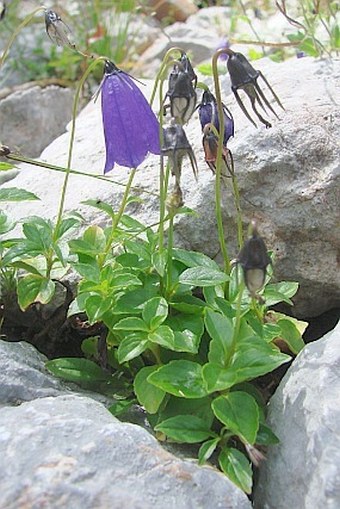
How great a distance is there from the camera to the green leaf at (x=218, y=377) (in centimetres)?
154

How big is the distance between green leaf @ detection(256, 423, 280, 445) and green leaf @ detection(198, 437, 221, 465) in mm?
90

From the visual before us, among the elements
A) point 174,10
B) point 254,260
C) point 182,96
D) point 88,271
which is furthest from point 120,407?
point 174,10

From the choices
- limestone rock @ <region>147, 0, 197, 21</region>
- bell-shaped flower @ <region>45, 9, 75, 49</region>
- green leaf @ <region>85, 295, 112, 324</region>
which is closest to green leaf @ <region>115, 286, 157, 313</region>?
green leaf @ <region>85, 295, 112, 324</region>

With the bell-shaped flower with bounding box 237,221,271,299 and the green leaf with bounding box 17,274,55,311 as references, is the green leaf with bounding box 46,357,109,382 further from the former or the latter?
the bell-shaped flower with bounding box 237,221,271,299

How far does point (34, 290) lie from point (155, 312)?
39 centimetres

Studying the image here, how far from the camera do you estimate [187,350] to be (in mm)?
1683

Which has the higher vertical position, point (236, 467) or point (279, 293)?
point (279, 293)

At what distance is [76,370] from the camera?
1.89 meters

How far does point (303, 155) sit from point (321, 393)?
33.3 inches

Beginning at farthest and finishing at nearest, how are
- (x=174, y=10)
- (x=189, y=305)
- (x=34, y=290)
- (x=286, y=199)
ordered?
(x=174, y=10)
(x=286, y=199)
(x=34, y=290)
(x=189, y=305)

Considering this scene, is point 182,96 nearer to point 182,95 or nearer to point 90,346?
point 182,95

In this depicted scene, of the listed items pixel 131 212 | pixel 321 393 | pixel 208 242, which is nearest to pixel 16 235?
pixel 131 212

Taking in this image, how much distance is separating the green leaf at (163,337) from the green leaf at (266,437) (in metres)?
0.25

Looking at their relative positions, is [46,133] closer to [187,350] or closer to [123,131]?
[123,131]
